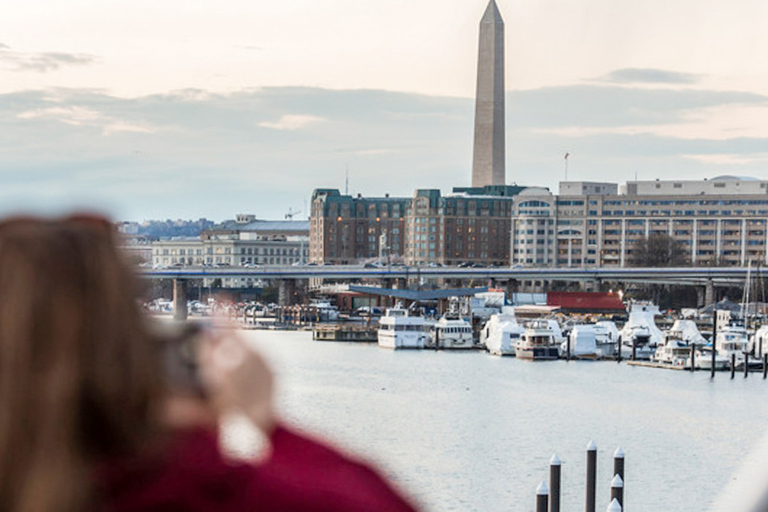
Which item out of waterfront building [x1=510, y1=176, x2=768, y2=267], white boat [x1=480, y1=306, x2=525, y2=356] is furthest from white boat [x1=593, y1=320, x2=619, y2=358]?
waterfront building [x1=510, y1=176, x2=768, y2=267]

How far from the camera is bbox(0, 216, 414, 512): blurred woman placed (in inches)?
25.7

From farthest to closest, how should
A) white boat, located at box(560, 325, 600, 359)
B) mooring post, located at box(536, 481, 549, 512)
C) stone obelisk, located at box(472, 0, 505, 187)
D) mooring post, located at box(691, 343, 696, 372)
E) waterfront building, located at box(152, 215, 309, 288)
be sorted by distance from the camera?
stone obelisk, located at box(472, 0, 505, 187) < waterfront building, located at box(152, 215, 309, 288) < white boat, located at box(560, 325, 600, 359) < mooring post, located at box(691, 343, 696, 372) < mooring post, located at box(536, 481, 549, 512)

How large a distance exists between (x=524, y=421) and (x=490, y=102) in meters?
79.3

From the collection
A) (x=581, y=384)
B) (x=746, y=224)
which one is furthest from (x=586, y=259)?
(x=581, y=384)

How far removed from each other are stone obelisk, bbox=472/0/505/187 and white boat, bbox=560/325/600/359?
203 feet

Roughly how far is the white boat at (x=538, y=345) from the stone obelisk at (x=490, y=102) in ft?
202

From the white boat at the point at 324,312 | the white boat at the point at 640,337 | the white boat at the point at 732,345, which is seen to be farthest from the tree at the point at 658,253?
the white boat at the point at 732,345

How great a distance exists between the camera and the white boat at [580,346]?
39062mm

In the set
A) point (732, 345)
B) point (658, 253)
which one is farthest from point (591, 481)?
point (658, 253)

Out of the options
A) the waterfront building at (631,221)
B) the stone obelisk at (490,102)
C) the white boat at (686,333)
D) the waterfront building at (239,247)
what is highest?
the stone obelisk at (490,102)

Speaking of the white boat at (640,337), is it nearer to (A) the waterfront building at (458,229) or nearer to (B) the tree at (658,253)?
(B) the tree at (658,253)

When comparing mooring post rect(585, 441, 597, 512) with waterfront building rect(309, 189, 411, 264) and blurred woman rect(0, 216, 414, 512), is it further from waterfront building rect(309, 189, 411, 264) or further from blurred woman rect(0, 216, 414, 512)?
waterfront building rect(309, 189, 411, 264)

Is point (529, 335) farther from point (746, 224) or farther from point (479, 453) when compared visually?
point (746, 224)

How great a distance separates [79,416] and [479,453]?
18361mm
